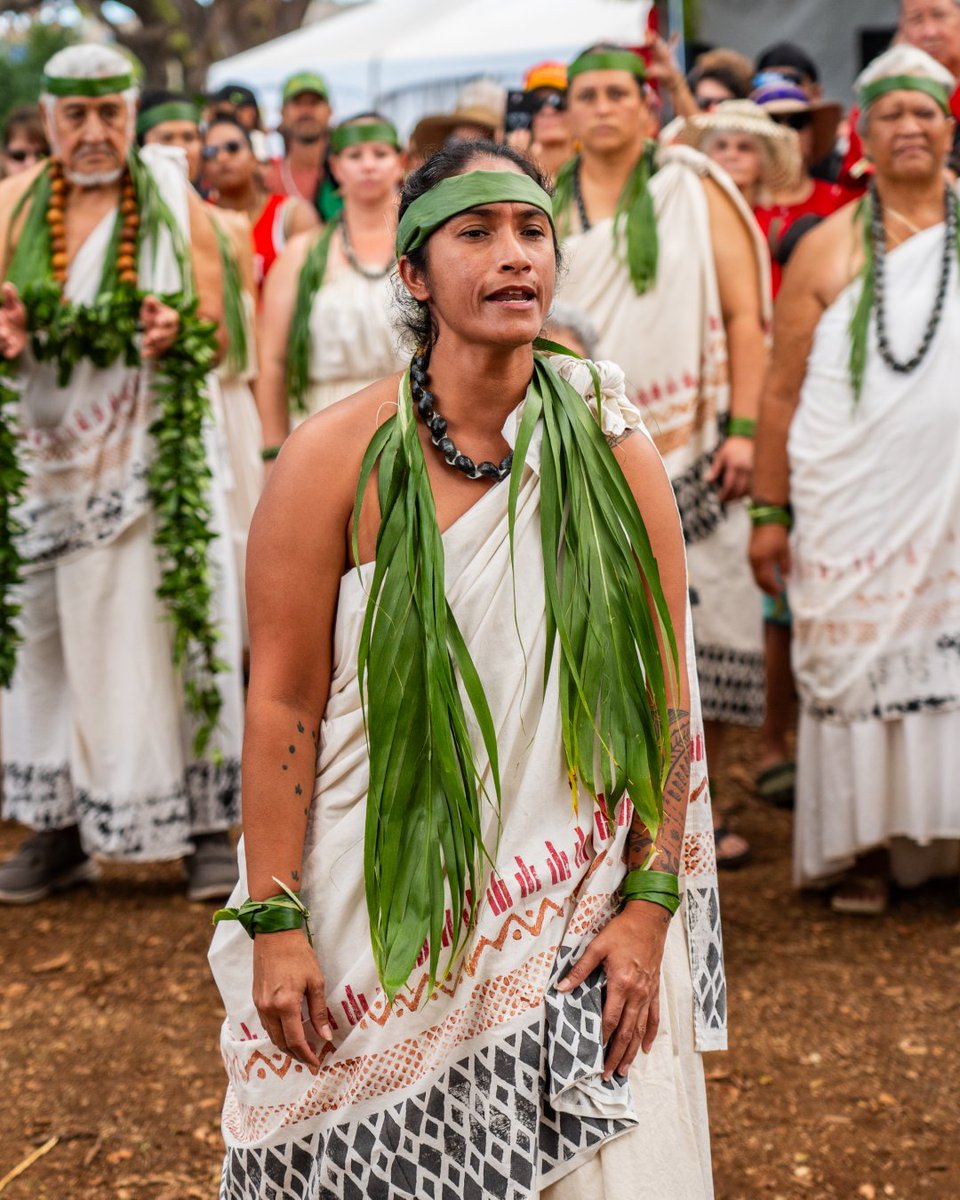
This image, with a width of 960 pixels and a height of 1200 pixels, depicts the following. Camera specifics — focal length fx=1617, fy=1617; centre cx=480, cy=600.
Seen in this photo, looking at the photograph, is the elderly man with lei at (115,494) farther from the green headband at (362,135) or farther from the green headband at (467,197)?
the green headband at (467,197)

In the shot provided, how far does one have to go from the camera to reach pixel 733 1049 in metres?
4.23

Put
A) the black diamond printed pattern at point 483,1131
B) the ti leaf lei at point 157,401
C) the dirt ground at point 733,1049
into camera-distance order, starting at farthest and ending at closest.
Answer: the ti leaf lei at point 157,401, the dirt ground at point 733,1049, the black diamond printed pattern at point 483,1131

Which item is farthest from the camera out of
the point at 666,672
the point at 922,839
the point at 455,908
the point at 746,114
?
the point at 746,114

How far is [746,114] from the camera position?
7.07 metres

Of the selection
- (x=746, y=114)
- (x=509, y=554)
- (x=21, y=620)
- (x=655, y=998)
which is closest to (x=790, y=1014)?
(x=655, y=998)

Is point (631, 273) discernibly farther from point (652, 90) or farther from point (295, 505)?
point (295, 505)

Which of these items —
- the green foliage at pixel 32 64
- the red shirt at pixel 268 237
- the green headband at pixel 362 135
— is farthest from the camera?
the green foliage at pixel 32 64

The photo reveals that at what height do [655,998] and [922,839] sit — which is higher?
[655,998]

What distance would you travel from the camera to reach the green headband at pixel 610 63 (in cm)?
562

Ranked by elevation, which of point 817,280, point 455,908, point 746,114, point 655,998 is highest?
point 746,114

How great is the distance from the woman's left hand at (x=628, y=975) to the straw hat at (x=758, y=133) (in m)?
4.88

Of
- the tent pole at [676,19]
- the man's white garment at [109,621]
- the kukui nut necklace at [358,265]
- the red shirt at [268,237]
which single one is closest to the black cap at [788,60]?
the red shirt at [268,237]

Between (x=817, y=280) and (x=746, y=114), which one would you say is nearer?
(x=817, y=280)

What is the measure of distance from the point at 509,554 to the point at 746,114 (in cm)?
509
